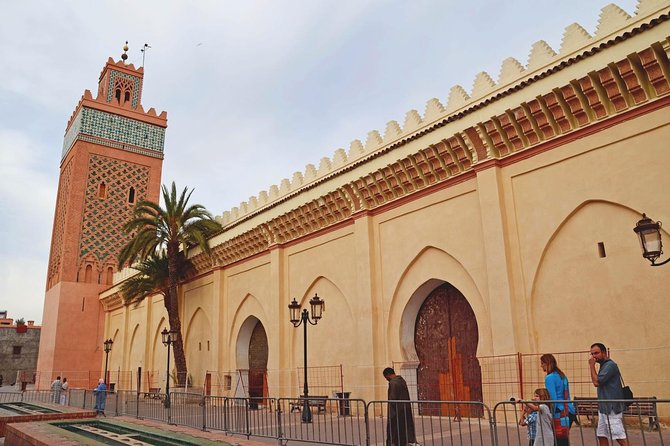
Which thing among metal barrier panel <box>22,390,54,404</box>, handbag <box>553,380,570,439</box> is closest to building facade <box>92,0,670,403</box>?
handbag <box>553,380,570,439</box>

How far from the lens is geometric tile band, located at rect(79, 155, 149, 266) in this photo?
93.0 feet

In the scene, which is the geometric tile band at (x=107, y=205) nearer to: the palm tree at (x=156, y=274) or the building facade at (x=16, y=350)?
the palm tree at (x=156, y=274)

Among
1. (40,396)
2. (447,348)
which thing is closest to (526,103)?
(447,348)

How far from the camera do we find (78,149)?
93.6 feet

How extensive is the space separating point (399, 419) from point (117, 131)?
2694cm

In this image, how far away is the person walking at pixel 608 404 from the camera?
17.6ft

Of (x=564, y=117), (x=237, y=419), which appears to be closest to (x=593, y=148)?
(x=564, y=117)

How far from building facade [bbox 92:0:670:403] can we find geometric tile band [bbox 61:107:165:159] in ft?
A: 54.0

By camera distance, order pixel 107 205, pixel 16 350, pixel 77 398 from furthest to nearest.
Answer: pixel 16 350
pixel 107 205
pixel 77 398

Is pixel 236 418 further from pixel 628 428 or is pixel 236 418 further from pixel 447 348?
pixel 628 428

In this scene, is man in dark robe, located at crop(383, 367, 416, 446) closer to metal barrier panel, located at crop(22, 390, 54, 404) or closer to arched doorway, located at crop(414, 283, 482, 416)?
arched doorway, located at crop(414, 283, 482, 416)

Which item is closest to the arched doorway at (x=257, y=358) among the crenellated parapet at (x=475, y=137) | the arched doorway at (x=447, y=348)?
the crenellated parapet at (x=475, y=137)

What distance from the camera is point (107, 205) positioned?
94.7 feet

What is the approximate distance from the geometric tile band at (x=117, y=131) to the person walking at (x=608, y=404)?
92.4 ft
